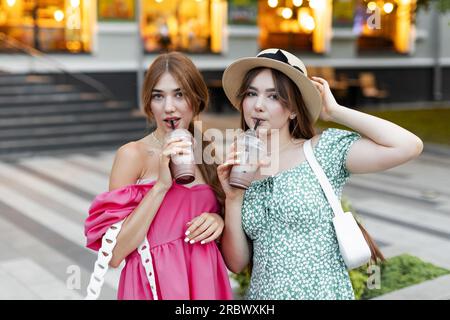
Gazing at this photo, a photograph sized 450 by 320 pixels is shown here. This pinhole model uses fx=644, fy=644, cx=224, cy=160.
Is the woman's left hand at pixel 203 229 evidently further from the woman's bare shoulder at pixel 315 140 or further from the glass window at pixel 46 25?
the glass window at pixel 46 25

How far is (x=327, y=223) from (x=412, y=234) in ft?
17.5

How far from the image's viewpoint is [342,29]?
72.6ft

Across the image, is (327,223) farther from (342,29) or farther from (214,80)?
(342,29)

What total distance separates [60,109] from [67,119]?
1.43 feet

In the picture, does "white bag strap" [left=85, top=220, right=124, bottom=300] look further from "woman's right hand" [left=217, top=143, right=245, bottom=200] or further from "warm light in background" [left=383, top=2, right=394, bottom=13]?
"warm light in background" [left=383, top=2, right=394, bottom=13]

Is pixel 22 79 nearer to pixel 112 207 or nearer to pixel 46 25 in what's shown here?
pixel 46 25

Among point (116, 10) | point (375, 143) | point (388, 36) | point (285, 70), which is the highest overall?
point (116, 10)

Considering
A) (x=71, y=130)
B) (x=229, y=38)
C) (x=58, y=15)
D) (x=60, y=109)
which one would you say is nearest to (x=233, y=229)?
(x=71, y=130)

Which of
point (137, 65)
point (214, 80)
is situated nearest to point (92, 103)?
point (137, 65)

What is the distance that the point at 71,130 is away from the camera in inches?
546

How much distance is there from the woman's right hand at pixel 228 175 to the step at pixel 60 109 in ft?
39.4

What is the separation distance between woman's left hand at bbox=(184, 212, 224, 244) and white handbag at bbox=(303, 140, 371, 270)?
467 millimetres

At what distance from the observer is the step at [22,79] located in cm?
1498

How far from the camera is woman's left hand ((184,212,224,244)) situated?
8.41 feet
